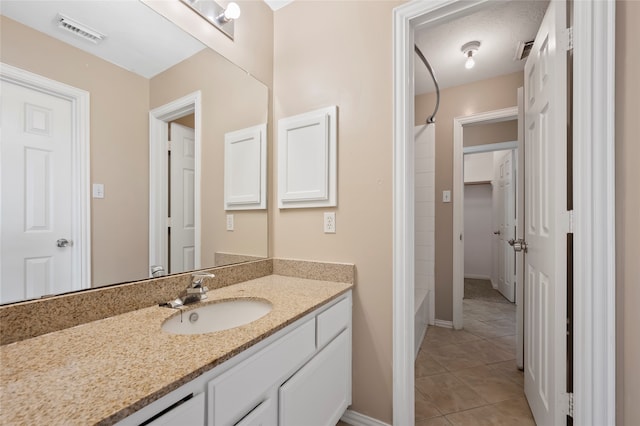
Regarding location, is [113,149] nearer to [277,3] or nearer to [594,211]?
[277,3]

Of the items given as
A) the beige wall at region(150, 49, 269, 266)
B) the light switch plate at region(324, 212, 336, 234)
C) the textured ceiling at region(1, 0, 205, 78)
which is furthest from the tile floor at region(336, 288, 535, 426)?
the textured ceiling at region(1, 0, 205, 78)

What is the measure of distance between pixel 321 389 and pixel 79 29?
5.38 feet

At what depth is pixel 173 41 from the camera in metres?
1.22

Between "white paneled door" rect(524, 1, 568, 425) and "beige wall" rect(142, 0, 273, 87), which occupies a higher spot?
"beige wall" rect(142, 0, 273, 87)

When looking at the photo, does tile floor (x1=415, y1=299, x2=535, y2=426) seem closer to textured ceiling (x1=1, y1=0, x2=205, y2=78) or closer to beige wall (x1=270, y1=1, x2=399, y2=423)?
beige wall (x1=270, y1=1, x2=399, y2=423)

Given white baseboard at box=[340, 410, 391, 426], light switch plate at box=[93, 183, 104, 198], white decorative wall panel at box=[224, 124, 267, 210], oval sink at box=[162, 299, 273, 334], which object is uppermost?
white decorative wall panel at box=[224, 124, 267, 210]

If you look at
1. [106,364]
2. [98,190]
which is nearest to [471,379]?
[106,364]

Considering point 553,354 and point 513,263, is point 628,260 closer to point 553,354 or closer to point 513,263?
point 553,354

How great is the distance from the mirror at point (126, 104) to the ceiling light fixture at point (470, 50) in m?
1.95

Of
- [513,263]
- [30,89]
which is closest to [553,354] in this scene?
[30,89]

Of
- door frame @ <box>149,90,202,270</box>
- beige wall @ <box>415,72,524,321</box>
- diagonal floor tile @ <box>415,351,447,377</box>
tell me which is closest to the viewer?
door frame @ <box>149,90,202,270</box>

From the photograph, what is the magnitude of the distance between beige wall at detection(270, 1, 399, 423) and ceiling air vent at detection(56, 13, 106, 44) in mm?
959

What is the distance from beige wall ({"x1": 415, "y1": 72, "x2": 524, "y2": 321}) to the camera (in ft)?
8.93

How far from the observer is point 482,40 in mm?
2127
